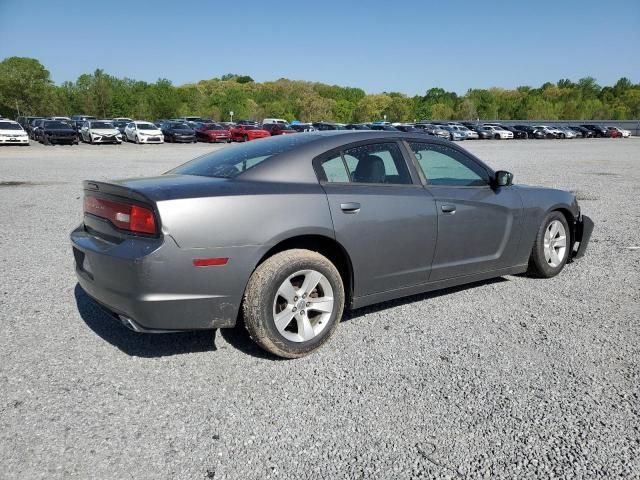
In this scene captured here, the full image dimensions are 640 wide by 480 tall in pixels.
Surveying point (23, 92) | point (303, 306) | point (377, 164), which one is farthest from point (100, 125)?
point (23, 92)

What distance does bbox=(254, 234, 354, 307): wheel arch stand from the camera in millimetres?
3404

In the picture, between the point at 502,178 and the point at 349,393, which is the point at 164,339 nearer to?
the point at 349,393

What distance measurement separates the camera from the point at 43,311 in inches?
165

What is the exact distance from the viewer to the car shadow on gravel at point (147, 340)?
3.54 meters

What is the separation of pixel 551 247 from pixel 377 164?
237cm

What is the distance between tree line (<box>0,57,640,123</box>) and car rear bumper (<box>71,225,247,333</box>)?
8442cm

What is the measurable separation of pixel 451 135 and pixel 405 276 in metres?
46.9

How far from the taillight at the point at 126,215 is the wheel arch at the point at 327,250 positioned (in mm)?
710

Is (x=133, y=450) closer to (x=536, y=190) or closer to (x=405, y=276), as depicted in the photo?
(x=405, y=276)

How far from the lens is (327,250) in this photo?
3.65 m

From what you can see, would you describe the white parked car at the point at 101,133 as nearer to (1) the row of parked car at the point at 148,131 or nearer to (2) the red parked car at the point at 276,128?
(1) the row of parked car at the point at 148,131

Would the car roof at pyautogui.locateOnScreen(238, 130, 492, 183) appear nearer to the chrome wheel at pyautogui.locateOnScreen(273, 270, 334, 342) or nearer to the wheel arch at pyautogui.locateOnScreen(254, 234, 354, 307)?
the wheel arch at pyautogui.locateOnScreen(254, 234, 354, 307)

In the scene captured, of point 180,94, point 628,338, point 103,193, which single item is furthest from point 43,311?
point 180,94

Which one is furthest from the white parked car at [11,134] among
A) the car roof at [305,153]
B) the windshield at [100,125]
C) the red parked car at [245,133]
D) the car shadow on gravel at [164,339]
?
the car roof at [305,153]
